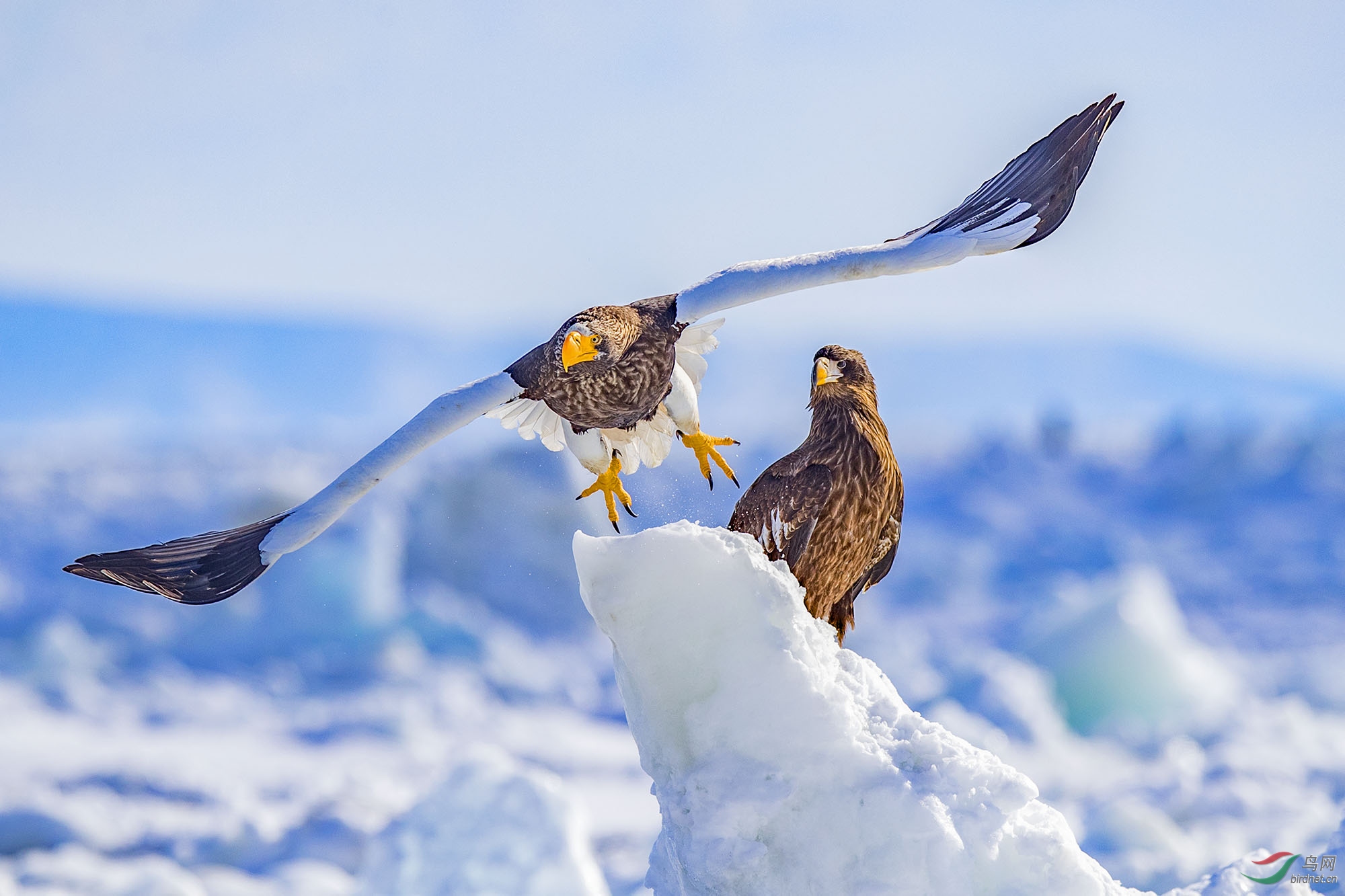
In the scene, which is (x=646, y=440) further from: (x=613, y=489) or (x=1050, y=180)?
(x=1050, y=180)

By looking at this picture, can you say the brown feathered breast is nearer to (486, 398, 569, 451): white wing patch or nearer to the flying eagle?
the flying eagle

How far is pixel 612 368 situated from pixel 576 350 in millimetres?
419

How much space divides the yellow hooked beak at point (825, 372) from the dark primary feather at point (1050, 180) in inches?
56.8

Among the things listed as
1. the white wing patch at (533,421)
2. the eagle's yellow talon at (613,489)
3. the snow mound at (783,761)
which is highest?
the white wing patch at (533,421)

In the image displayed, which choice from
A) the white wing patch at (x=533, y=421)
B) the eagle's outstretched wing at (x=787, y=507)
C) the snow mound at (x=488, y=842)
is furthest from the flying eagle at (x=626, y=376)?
the snow mound at (x=488, y=842)

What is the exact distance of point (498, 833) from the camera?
18.0 metres

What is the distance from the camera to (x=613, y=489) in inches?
264

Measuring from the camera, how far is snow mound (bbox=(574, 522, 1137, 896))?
4.86m

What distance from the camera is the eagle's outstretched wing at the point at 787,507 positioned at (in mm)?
5152

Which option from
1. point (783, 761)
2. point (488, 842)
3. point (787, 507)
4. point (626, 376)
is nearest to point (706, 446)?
point (626, 376)

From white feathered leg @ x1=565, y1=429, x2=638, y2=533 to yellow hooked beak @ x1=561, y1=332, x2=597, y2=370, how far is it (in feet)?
3.36

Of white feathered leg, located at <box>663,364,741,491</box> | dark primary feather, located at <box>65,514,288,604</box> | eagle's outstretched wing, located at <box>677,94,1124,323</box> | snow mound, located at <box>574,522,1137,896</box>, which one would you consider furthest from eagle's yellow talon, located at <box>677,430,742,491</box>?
dark primary feather, located at <box>65,514,288,604</box>

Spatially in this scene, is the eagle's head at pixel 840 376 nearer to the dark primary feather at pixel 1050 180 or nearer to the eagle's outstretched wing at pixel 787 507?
the eagle's outstretched wing at pixel 787 507

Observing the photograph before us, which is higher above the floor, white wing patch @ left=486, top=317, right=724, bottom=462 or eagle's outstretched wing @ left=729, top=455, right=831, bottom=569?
white wing patch @ left=486, top=317, right=724, bottom=462
